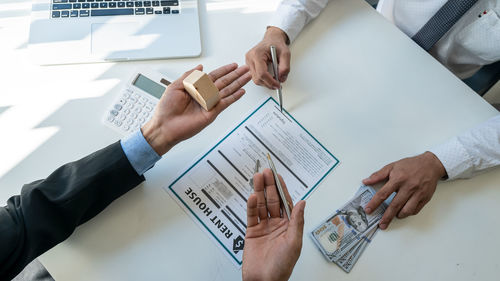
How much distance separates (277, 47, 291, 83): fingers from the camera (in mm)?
905

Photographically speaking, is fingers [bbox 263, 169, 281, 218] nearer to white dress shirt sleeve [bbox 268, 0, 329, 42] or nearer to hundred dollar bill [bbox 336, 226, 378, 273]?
hundred dollar bill [bbox 336, 226, 378, 273]

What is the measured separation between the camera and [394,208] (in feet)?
2.67

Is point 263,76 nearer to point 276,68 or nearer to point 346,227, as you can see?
point 276,68

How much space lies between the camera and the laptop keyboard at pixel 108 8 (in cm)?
92

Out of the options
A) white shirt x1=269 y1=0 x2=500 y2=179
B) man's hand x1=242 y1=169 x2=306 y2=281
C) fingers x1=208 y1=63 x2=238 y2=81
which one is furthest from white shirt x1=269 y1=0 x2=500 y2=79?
man's hand x1=242 y1=169 x2=306 y2=281

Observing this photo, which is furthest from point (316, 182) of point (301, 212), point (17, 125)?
point (17, 125)

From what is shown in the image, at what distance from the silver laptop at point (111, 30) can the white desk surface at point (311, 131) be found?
30 mm

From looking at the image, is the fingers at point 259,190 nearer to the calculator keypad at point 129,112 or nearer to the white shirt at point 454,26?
the calculator keypad at point 129,112

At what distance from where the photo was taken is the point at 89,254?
0.73 metres

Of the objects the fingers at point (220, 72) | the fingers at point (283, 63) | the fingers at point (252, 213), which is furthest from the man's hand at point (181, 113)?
the fingers at point (252, 213)

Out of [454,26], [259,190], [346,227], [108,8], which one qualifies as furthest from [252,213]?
[454,26]

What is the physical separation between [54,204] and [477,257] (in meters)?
0.96

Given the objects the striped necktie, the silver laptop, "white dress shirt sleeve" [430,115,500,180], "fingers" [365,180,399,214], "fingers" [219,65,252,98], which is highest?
the silver laptop

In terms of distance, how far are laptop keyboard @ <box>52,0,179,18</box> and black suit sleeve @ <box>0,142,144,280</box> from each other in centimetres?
41
